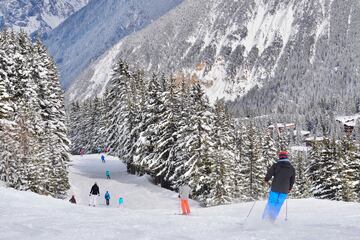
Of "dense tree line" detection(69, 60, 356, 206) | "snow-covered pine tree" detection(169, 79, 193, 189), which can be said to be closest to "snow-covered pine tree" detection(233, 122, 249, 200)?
"dense tree line" detection(69, 60, 356, 206)

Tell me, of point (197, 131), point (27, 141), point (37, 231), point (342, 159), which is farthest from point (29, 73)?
point (37, 231)

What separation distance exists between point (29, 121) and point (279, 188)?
2850 cm

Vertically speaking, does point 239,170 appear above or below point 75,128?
below

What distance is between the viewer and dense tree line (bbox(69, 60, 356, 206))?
4338 centimetres

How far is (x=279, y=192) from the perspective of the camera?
47.0 feet

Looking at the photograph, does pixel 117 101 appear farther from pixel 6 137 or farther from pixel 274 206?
pixel 274 206

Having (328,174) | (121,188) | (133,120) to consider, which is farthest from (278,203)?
(133,120)

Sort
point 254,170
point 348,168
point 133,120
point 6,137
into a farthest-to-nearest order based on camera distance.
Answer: point 133,120 → point 254,170 → point 348,168 → point 6,137

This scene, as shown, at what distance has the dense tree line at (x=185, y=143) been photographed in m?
43.4

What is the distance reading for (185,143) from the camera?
44.2 m

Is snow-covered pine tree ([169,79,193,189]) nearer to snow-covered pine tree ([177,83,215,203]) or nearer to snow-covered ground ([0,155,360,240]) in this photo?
snow-covered pine tree ([177,83,215,203])

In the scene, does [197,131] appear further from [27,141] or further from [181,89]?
[27,141]

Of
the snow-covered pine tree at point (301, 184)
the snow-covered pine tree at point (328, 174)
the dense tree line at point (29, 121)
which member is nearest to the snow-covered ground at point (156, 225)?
the dense tree line at point (29, 121)

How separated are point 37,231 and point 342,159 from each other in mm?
37217
